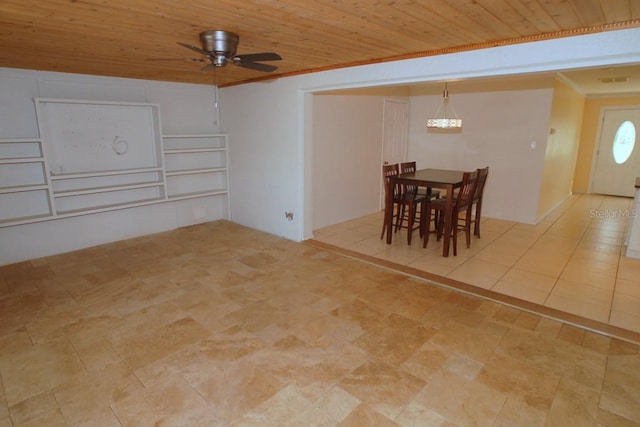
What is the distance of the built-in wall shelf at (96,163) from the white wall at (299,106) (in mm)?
581

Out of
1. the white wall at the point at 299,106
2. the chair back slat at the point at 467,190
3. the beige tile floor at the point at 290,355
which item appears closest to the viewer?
the beige tile floor at the point at 290,355

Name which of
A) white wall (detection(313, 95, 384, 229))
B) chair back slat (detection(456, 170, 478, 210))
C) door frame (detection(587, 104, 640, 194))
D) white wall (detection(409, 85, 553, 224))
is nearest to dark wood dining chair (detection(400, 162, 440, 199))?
chair back slat (detection(456, 170, 478, 210))

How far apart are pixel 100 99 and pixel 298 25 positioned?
338 centimetres

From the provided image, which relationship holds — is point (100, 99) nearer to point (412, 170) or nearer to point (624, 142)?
point (412, 170)

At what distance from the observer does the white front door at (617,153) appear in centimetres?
775

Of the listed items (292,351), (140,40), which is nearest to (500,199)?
(292,351)

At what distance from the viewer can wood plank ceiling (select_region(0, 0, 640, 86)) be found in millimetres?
2066

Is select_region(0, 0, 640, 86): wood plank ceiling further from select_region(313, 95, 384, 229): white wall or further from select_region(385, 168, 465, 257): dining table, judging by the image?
select_region(313, 95, 384, 229): white wall

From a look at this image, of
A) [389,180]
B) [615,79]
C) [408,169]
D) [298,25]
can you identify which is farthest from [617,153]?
[298,25]

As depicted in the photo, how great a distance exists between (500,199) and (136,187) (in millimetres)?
5665

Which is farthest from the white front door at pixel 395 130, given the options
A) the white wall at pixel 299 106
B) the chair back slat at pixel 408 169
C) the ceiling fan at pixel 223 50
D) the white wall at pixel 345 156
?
the ceiling fan at pixel 223 50

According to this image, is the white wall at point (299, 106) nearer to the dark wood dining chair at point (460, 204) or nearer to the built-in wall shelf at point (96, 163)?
the built-in wall shelf at point (96, 163)

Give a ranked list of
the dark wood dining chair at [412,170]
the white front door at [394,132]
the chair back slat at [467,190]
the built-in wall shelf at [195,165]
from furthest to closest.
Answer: the white front door at [394,132] < the built-in wall shelf at [195,165] < the dark wood dining chair at [412,170] < the chair back slat at [467,190]

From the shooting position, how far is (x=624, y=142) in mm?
7879
